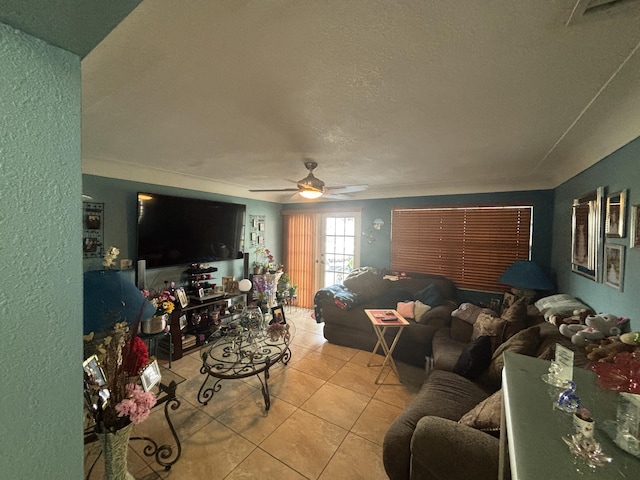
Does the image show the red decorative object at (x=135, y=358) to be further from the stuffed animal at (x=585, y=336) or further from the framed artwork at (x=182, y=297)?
the stuffed animal at (x=585, y=336)

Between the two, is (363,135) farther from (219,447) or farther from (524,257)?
(524,257)

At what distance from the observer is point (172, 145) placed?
90.3 inches

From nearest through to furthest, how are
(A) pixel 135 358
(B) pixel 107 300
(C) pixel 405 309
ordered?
1. (A) pixel 135 358
2. (B) pixel 107 300
3. (C) pixel 405 309

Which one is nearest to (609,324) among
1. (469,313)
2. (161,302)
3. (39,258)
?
(469,313)

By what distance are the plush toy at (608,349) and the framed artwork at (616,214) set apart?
2.32ft

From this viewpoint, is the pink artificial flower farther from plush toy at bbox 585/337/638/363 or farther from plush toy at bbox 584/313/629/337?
plush toy at bbox 584/313/629/337

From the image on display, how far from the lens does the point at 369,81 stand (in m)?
1.24

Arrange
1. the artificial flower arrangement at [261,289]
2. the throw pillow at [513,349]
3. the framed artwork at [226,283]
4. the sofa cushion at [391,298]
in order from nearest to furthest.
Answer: the throw pillow at [513,349], the sofa cushion at [391,298], the framed artwork at [226,283], the artificial flower arrangement at [261,289]

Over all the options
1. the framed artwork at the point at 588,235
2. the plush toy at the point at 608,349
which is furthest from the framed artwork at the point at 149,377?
the framed artwork at the point at 588,235

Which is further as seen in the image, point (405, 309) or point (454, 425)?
point (405, 309)

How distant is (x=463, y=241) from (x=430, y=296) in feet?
3.40

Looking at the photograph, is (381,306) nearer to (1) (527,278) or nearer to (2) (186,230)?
(1) (527,278)

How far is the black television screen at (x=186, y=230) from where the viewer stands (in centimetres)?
318

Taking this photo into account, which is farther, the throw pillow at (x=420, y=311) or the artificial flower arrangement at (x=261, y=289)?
the artificial flower arrangement at (x=261, y=289)
